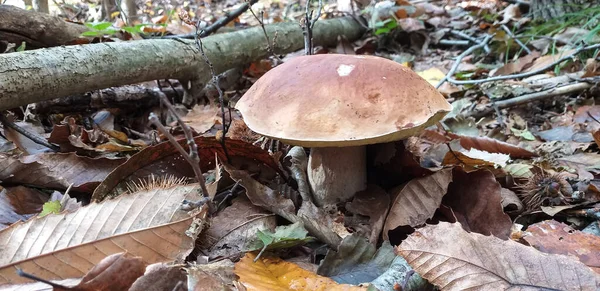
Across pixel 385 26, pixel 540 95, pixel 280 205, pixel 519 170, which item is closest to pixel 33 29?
pixel 280 205

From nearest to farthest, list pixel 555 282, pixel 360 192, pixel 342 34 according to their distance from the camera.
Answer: pixel 555 282 → pixel 360 192 → pixel 342 34

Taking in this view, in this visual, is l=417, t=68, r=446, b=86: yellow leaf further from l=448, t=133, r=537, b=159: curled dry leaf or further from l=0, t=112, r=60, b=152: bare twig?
l=0, t=112, r=60, b=152: bare twig

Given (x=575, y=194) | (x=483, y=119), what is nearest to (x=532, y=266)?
(x=575, y=194)

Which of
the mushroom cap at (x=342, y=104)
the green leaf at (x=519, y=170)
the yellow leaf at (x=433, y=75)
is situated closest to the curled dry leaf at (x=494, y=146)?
the green leaf at (x=519, y=170)

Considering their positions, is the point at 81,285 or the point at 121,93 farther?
the point at 121,93

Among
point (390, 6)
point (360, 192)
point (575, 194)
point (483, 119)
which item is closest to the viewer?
point (575, 194)

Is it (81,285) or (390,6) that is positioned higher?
(81,285)

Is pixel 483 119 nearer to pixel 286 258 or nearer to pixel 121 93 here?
pixel 286 258

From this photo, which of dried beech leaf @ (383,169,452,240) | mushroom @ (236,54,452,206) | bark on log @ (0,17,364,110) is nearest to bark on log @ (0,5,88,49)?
bark on log @ (0,17,364,110)

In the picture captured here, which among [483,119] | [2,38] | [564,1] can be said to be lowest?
[483,119]
